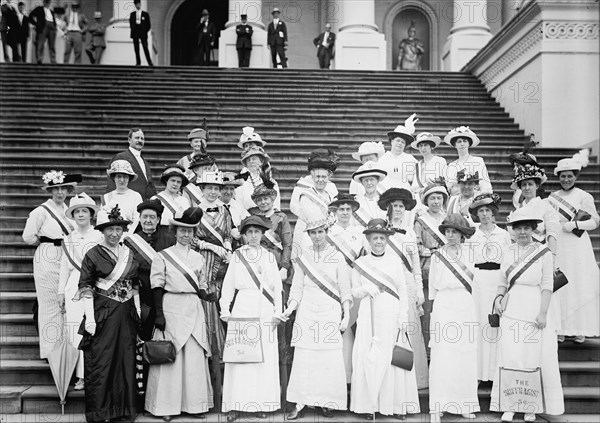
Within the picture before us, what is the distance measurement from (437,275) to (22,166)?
7569mm

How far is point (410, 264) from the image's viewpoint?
7906 mm

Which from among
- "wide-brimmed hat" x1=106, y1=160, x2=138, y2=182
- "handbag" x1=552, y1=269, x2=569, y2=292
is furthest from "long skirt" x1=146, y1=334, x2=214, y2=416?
"handbag" x1=552, y1=269, x2=569, y2=292

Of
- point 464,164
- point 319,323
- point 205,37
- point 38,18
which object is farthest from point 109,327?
point 205,37

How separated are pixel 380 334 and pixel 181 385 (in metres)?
1.92

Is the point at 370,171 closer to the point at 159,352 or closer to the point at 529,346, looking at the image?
the point at 529,346

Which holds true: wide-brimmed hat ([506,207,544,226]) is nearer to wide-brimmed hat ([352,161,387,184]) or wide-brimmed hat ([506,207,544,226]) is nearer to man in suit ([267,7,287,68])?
wide-brimmed hat ([352,161,387,184])

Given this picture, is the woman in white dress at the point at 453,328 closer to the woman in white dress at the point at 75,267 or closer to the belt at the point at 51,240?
the woman in white dress at the point at 75,267

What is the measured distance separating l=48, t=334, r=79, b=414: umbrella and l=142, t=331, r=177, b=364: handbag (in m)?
1.03

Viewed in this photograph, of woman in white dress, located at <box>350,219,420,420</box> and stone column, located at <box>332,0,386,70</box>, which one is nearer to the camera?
woman in white dress, located at <box>350,219,420,420</box>

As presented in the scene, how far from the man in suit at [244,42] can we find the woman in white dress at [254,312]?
43.8ft

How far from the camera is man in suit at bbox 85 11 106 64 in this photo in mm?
21516

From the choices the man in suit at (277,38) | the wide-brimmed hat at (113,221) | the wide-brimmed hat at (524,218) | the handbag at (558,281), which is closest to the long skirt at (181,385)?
the wide-brimmed hat at (113,221)

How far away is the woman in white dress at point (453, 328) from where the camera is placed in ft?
24.4

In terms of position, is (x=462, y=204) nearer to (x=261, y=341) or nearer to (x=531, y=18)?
(x=261, y=341)
